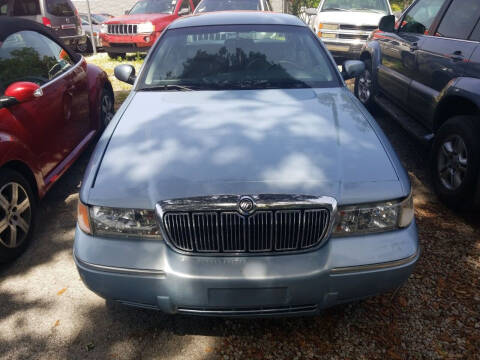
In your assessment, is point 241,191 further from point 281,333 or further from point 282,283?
point 281,333

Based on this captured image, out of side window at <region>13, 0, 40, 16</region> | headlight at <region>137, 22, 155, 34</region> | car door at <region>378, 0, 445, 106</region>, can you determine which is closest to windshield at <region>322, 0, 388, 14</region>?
headlight at <region>137, 22, 155, 34</region>

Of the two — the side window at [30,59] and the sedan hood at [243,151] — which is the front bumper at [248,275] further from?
the side window at [30,59]

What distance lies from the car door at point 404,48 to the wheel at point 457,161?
44.5 inches

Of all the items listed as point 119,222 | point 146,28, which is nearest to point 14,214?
point 119,222

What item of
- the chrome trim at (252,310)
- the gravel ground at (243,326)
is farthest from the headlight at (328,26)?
the chrome trim at (252,310)

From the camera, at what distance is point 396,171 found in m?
2.31

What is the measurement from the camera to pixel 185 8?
12352 mm

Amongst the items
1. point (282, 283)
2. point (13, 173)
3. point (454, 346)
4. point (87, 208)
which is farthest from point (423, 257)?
point (13, 173)

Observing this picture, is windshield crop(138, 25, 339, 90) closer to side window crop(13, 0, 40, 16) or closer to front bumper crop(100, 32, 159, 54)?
front bumper crop(100, 32, 159, 54)

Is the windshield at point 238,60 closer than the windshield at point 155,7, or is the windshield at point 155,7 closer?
the windshield at point 238,60

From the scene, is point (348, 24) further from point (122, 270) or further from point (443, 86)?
point (122, 270)

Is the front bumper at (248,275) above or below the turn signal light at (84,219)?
below

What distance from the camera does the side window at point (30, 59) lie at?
3.49 metres

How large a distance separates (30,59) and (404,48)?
4180 millimetres
